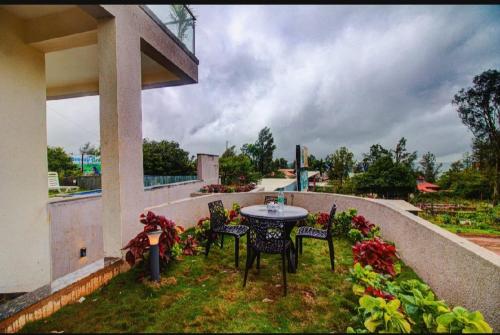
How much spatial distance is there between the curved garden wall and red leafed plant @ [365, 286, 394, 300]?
27.1 inches

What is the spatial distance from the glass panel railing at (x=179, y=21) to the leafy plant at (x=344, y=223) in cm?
498

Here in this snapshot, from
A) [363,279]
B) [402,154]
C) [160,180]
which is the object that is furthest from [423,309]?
[402,154]

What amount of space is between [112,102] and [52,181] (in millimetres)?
6392

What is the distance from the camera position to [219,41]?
235 inches

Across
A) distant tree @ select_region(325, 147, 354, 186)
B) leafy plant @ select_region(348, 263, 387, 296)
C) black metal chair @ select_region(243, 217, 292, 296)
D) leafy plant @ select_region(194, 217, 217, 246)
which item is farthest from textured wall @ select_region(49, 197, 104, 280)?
distant tree @ select_region(325, 147, 354, 186)

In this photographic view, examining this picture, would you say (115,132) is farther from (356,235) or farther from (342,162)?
(342,162)

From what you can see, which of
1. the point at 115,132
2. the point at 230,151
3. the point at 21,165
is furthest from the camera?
the point at 230,151

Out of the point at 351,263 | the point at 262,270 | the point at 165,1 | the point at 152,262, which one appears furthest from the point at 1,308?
the point at 351,263

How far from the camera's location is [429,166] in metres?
47.3

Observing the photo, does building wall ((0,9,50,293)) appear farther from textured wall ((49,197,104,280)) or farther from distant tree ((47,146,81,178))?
distant tree ((47,146,81,178))

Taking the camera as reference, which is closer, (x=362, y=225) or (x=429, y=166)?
(x=362, y=225)

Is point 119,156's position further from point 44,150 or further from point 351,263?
point 351,263

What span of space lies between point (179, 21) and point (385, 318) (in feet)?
18.8

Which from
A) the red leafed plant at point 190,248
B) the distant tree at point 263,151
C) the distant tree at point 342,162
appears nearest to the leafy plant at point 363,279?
the red leafed plant at point 190,248
